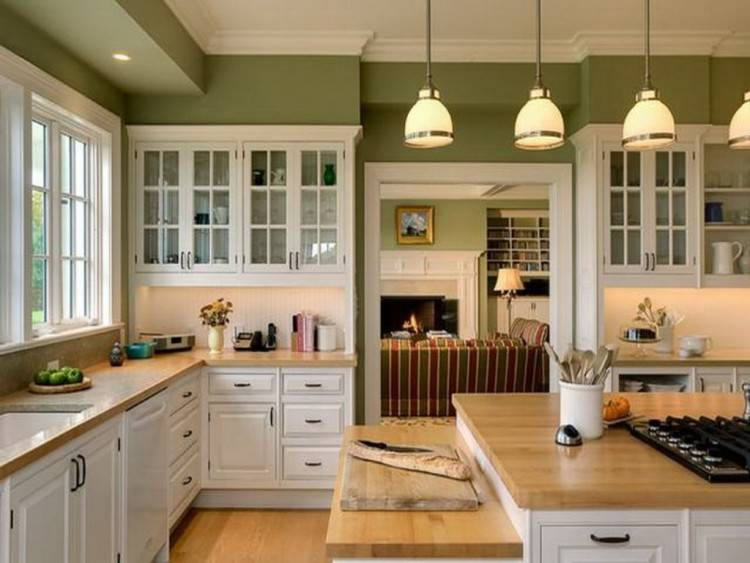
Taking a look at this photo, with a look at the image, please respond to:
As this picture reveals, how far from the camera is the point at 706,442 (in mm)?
1759

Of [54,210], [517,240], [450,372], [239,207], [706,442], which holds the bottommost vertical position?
[450,372]

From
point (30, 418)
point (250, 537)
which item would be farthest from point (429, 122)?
point (250, 537)

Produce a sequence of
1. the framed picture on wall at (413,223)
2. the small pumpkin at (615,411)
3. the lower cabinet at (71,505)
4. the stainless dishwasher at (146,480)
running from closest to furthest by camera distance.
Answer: the lower cabinet at (71,505) < the small pumpkin at (615,411) < the stainless dishwasher at (146,480) < the framed picture on wall at (413,223)

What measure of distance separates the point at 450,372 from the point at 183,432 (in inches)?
117

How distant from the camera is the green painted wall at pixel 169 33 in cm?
290

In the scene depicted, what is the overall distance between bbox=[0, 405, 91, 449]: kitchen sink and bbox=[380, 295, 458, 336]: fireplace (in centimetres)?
746

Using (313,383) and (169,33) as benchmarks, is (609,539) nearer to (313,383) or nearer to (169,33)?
(313,383)

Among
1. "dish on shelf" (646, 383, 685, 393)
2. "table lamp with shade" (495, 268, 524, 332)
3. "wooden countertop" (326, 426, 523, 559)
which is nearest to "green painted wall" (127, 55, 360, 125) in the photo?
"dish on shelf" (646, 383, 685, 393)

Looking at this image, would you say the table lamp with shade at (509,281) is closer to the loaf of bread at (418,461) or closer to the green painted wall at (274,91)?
the green painted wall at (274,91)

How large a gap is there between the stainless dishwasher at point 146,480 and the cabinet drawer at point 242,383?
2.15 ft

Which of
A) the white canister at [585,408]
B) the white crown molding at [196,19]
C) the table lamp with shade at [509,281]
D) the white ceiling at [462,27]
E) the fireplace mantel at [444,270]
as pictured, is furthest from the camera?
the fireplace mantel at [444,270]

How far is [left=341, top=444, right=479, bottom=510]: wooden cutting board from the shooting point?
1.66 meters

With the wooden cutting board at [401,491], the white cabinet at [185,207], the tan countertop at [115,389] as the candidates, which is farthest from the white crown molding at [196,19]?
the wooden cutting board at [401,491]

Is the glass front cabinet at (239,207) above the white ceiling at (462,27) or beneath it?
beneath
